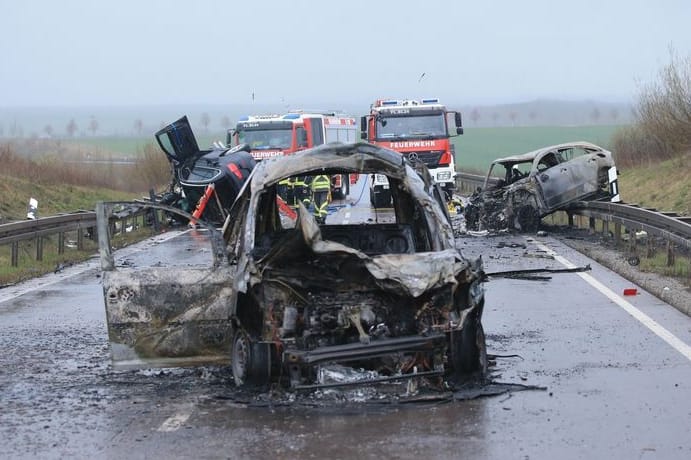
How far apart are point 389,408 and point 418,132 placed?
87.9ft

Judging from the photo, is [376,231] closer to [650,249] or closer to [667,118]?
[650,249]

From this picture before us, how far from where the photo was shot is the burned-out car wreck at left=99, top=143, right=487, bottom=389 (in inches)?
351

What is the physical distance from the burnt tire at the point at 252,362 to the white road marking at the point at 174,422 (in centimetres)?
59

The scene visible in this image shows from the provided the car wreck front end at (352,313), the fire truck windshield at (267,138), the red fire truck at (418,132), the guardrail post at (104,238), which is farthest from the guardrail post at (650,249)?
the fire truck windshield at (267,138)

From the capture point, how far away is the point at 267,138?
3634cm

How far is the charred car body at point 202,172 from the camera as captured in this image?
88.7 ft

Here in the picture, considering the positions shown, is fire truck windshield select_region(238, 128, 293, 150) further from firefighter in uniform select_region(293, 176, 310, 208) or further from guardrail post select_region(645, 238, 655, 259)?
guardrail post select_region(645, 238, 655, 259)

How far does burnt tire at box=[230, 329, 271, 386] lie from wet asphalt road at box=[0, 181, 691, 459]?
0.45 ft

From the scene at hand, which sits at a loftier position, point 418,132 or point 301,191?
point 418,132

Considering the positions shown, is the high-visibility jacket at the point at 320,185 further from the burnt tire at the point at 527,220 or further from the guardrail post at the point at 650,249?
the guardrail post at the point at 650,249

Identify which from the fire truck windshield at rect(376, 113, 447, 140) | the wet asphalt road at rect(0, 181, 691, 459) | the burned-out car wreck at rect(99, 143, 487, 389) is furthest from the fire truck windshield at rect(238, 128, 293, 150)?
the burned-out car wreck at rect(99, 143, 487, 389)

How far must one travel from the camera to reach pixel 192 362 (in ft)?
31.9

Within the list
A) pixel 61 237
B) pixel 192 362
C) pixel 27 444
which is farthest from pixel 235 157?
pixel 27 444

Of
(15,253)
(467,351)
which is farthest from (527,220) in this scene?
(467,351)
